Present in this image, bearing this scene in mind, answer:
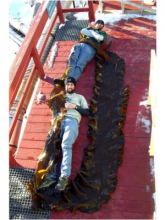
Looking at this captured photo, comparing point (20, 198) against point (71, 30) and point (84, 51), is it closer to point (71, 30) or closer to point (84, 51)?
point (84, 51)

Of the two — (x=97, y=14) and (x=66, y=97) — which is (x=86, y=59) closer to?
(x=66, y=97)

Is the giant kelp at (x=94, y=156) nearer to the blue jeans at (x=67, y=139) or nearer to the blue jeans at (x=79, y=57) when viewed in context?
the blue jeans at (x=67, y=139)

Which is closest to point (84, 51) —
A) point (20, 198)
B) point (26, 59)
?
point (26, 59)

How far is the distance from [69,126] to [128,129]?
0.83 metres

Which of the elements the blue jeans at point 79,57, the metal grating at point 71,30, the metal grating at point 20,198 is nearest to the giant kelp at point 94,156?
the metal grating at point 20,198

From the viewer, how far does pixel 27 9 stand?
846 cm

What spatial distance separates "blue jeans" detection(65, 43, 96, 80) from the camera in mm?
4766

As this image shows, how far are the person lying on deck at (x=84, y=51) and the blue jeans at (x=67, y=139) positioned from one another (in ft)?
3.24

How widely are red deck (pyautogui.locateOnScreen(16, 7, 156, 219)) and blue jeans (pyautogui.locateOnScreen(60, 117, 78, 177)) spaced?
25cm

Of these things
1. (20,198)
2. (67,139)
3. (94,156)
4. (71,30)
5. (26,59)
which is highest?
(71,30)

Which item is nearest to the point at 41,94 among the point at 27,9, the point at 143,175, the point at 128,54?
the point at 128,54

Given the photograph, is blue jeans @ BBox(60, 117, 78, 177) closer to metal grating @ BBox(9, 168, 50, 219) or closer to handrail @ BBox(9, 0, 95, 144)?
metal grating @ BBox(9, 168, 50, 219)

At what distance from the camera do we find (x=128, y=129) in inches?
165

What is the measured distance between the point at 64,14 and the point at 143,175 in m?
3.91
